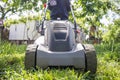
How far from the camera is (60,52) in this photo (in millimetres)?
5742

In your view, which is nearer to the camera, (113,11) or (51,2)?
(51,2)

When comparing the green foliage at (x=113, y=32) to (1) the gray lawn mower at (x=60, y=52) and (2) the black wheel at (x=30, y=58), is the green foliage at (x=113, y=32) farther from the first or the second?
(2) the black wheel at (x=30, y=58)

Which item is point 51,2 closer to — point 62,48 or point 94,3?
point 62,48

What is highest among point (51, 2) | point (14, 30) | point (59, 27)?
point (51, 2)

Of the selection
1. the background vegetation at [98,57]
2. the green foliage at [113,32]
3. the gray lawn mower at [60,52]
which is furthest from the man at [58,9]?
the green foliage at [113,32]

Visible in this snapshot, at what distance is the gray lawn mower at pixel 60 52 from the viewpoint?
569 centimetres

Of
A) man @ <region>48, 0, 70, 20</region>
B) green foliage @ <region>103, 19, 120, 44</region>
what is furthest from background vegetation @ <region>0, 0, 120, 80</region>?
man @ <region>48, 0, 70, 20</region>

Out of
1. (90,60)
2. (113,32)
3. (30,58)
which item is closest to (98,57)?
(113,32)

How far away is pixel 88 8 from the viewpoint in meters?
18.6

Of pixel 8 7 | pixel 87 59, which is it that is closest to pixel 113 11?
pixel 87 59

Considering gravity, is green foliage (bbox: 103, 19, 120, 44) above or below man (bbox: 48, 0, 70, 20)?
→ below

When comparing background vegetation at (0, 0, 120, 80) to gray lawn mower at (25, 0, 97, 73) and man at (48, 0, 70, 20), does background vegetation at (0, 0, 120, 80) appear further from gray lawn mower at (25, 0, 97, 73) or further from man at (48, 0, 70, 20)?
man at (48, 0, 70, 20)

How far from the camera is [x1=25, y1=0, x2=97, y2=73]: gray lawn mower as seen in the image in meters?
5.69

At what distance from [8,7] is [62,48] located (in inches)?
1179
